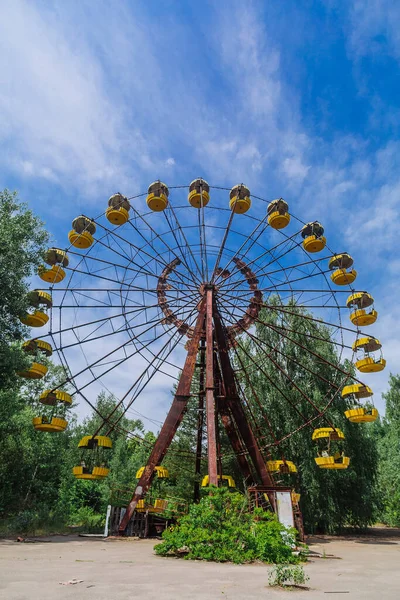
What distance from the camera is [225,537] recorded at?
8.42 metres

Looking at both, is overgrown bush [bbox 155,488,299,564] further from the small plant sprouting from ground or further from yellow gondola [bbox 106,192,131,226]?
yellow gondola [bbox 106,192,131,226]

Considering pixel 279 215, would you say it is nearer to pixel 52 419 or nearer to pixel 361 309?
pixel 361 309

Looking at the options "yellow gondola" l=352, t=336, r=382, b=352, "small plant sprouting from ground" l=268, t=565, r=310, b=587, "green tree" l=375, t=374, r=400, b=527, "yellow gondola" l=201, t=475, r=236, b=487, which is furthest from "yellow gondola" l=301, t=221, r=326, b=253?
"green tree" l=375, t=374, r=400, b=527

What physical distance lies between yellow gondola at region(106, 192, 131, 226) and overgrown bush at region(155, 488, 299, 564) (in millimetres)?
12286

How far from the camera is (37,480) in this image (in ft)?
84.7

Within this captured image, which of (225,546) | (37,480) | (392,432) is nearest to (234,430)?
(225,546)

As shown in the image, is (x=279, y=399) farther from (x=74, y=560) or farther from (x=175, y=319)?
(x=74, y=560)

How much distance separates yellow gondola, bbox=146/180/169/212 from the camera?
17094 mm

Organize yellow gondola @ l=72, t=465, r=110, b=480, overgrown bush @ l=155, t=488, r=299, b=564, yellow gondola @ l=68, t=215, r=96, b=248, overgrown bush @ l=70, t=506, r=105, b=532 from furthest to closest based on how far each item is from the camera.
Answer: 1. overgrown bush @ l=70, t=506, r=105, b=532
2. yellow gondola @ l=68, t=215, r=96, b=248
3. yellow gondola @ l=72, t=465, r=110, b=480
4. overgrown bush @ l=155, t=488, r=299, b=564

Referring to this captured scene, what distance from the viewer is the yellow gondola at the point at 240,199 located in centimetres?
1778

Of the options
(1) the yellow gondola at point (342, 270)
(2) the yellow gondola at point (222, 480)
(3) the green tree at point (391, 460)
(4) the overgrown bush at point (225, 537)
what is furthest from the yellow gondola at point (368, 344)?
(3) the green tree at point (391, 460)

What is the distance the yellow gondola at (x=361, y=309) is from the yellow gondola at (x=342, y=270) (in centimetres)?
93

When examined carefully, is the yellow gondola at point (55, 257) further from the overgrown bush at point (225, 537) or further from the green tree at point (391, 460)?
the green tree at point (391, 460)

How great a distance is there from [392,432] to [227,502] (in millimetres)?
31172
